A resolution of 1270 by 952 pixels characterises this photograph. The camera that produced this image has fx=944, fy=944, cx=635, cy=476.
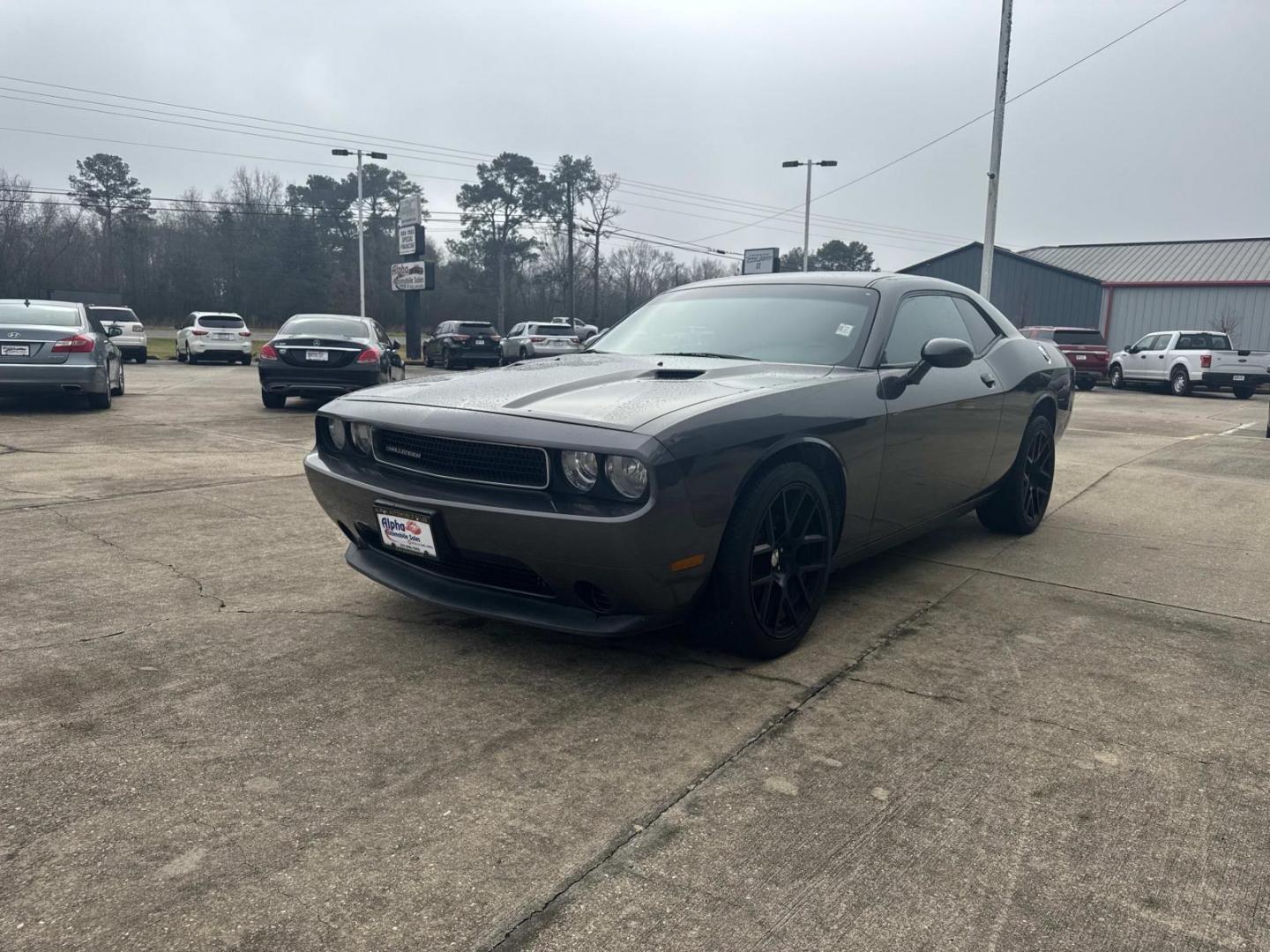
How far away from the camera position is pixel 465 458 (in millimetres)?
3100

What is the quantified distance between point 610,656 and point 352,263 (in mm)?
66184

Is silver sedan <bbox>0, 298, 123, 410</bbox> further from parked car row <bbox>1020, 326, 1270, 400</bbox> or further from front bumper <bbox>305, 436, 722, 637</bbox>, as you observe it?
parked car row <bbox>1020, 326, 1270, 400</bbox>

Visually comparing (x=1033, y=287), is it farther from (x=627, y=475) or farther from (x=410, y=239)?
(x=627, y=475)

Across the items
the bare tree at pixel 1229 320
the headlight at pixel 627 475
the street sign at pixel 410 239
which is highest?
the street sign at pixel 410 239

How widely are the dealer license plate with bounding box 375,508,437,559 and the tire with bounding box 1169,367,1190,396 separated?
23.3 meters

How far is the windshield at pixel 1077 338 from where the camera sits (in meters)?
25.2

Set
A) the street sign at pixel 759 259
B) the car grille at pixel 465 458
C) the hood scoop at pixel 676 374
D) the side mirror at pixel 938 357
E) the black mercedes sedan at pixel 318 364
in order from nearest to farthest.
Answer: the car grille at pixel 465 458, the hood scoop at pixel 676 374, the side mirror at pixel 938 357, the black mercedes sedan at pixel 318 364, the street sign at pixel 759 259

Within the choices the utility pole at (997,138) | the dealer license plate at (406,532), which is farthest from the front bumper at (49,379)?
the utility pole at (997,138)

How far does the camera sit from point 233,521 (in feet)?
17.8

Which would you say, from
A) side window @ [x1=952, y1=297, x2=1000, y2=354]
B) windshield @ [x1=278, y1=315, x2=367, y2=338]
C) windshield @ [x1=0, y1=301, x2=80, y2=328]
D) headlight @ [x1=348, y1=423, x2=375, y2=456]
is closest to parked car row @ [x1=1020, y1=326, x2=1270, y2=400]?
windshield @ [x1=278, y1=315, x2=367, y2=338]

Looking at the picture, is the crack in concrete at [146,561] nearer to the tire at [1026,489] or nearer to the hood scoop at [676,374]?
the hood scoop at [676,374]

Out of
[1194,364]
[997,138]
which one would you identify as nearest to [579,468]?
[997,138]

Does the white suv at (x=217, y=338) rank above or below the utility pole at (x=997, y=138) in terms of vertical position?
below

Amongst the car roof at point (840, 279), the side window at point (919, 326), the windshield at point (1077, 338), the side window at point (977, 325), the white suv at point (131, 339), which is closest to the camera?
the side window at point (919, 326)
